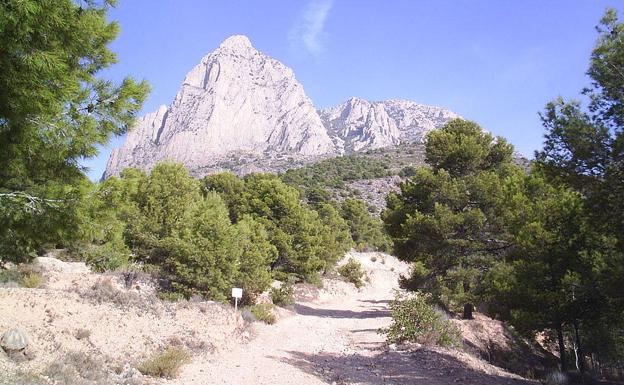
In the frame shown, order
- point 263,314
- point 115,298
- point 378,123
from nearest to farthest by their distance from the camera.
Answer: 1. point 115,298
2. point 263,314
3. point 378,123

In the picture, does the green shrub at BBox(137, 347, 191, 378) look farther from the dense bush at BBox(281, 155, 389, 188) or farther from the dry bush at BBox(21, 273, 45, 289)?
the dense bush at BBox(281, 155, 389, 188)

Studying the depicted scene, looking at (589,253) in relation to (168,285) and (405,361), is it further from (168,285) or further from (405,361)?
(168,285)

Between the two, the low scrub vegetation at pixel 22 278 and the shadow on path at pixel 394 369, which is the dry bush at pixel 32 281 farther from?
the shadow on path at pixel 394 369

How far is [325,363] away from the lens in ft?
39.1

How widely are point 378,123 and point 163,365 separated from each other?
532 ft

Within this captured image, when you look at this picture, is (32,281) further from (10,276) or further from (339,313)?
(339,313)

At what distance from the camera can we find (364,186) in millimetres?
73312

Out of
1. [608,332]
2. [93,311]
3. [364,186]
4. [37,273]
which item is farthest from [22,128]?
[364,186]

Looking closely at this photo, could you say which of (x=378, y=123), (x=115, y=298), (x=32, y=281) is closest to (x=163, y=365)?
(x=115, y=298)

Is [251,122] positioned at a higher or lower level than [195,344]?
higher

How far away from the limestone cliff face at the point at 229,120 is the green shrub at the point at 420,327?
113801mm

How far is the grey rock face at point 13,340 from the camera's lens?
7996mm

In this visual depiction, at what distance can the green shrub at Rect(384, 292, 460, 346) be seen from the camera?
44.7 feet

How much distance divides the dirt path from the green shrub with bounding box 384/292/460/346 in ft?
2.17
